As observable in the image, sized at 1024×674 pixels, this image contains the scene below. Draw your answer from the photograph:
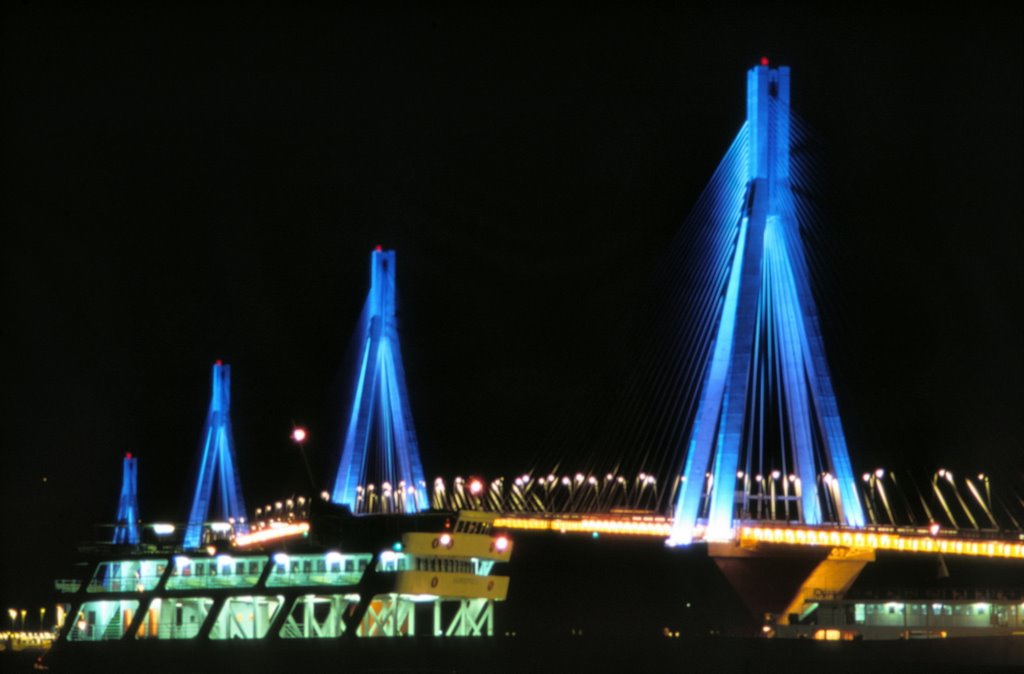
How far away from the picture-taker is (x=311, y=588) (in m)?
36.7

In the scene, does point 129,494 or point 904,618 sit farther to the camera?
point 129,494

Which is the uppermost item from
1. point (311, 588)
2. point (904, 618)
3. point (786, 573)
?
point (786, 573)

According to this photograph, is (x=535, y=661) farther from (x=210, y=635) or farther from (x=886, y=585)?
(x=886, y=585)

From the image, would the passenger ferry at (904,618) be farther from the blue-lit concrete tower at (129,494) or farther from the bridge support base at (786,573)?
the blue-lit concrete tower at (129,494)

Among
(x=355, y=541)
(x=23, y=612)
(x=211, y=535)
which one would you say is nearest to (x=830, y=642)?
(x=355, y=541)

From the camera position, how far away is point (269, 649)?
35.8m

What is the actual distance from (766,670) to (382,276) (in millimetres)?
23204

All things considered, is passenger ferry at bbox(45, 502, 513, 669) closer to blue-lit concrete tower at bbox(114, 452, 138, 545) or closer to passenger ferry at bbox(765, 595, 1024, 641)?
passenger ferry at bbox(765, 595, 1024, 641)

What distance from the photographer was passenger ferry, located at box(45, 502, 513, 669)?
118ft

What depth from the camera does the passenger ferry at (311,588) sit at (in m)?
35.9

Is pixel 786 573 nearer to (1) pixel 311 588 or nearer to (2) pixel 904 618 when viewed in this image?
(2) pixel 904 618

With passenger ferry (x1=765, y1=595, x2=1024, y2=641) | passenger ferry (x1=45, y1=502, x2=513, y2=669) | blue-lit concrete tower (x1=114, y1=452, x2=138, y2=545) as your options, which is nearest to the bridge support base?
passenger ferry (x1=765, y1=595, x2=1024, y2=641)

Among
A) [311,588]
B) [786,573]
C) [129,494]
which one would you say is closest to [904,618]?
[786,573]

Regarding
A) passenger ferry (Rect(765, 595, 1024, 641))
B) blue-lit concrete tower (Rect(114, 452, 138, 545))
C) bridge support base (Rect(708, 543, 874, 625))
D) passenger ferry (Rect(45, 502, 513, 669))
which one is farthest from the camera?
blue-lit concrete tower (Rect(114, 452, 138, 545))
